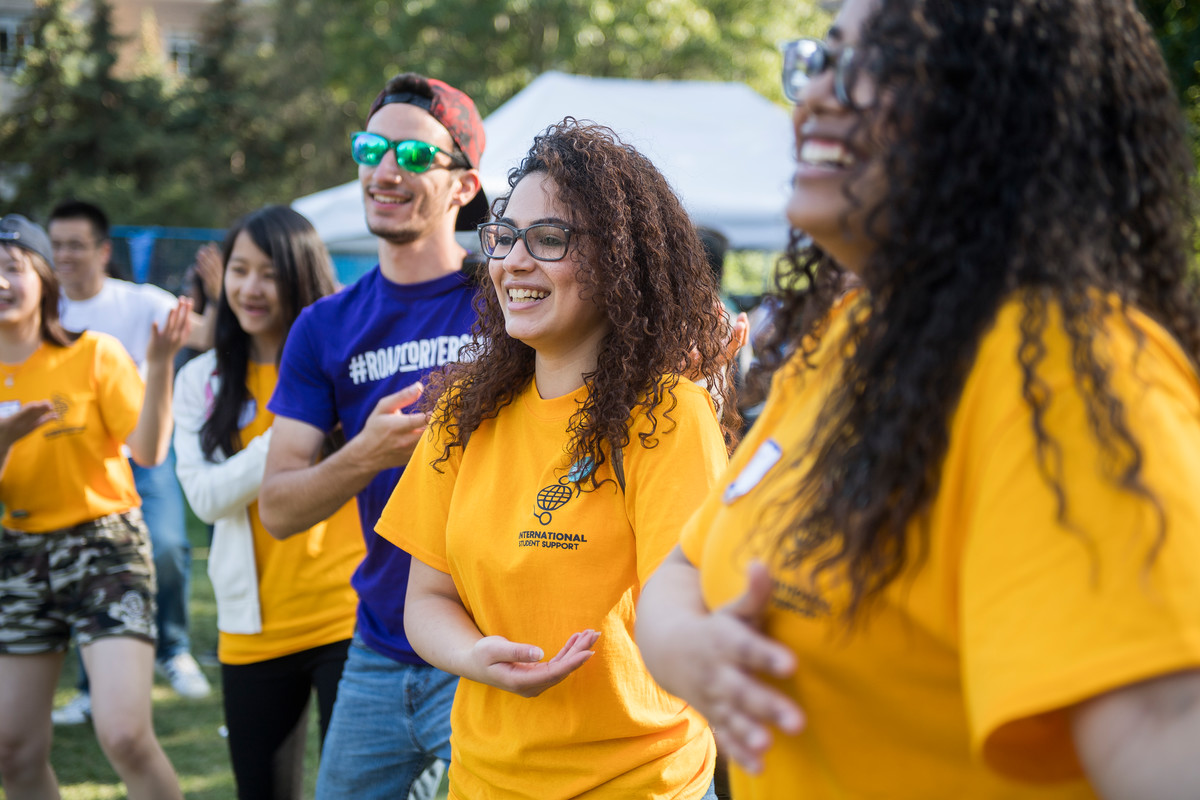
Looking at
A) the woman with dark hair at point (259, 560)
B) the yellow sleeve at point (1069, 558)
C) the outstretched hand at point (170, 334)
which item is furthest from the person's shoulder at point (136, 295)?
the yellow sleeve at point (1069, 558)

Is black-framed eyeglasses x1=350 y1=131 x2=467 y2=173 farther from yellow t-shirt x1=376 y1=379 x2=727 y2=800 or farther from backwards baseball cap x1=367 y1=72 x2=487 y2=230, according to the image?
yellow t-shirt x1=376 y1=379 x2=727 y2=800

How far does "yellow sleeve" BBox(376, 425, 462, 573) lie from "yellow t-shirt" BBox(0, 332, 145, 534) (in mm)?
2161

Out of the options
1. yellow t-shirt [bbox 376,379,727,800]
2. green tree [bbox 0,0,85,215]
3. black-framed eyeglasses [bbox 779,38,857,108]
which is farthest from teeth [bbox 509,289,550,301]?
green tree [bbox 0,0,85,215]

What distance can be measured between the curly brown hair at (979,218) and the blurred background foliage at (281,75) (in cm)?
2164

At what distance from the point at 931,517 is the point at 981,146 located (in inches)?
14.9

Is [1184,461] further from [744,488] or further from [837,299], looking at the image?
[837,299]

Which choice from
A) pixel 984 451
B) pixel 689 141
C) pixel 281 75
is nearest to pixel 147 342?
pixel 984 451

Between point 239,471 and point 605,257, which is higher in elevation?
point 605,257

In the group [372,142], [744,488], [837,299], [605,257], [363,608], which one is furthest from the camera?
[372,142]

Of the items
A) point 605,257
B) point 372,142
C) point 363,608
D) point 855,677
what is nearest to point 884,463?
point 855,677

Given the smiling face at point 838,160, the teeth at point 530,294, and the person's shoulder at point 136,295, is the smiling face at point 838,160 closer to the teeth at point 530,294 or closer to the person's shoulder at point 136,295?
the teeth at point 530,294

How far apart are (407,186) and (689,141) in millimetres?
7559

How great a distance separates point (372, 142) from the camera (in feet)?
10.2

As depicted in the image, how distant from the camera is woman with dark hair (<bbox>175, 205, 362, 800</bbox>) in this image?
3.19 meters
